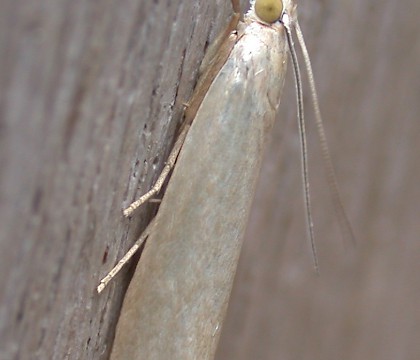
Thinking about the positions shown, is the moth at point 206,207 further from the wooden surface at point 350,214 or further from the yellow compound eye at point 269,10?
the wooden surface at point 350,214

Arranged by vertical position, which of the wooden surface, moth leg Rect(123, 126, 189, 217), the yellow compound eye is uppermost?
the yellow compound eye

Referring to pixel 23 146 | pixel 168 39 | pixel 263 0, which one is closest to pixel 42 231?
Result: pixel 23 146

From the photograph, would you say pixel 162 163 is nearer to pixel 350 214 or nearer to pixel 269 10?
pixel 269 10

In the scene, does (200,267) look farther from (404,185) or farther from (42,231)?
(404,185)

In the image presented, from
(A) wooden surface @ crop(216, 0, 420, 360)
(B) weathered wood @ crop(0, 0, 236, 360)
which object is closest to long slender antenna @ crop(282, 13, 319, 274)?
(A) wooden surface @ crop(216, 0, 420, 360)

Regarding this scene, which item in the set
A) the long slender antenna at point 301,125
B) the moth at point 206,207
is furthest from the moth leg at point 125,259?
the long slender antenna at point 301,125

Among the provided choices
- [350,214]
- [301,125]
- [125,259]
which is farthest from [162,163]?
[350,214]

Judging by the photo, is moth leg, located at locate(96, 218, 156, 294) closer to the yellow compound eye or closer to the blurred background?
the blurred background
